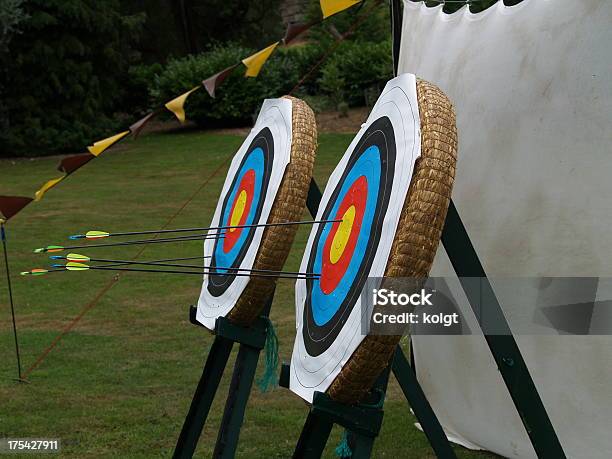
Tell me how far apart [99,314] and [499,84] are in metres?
4.66

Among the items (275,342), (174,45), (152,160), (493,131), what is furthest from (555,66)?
(174,45)

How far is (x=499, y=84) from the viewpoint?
389cm

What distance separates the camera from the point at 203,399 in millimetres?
3854

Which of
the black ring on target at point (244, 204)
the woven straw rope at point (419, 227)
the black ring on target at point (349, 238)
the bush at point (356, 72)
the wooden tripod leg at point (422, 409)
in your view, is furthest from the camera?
the bush at point (356, 72)

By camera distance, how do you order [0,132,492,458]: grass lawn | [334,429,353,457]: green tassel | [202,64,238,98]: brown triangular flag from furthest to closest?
[0,132,492,458]: grass lawn
[202,64,238,98]: brown triangular flag
[334,429,353,457]: green tassel

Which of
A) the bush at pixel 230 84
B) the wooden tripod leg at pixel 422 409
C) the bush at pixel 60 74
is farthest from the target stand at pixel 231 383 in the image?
the bush at pixel 60 74

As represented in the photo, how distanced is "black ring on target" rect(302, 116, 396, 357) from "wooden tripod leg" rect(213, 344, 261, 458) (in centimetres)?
46

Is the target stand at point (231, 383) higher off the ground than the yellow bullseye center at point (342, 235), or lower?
lower

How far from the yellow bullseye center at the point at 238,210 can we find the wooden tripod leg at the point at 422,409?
1205 mm

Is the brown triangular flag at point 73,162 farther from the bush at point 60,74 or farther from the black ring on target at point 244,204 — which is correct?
the bush at point 60,74

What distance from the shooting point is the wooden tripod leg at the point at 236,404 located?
3445mm

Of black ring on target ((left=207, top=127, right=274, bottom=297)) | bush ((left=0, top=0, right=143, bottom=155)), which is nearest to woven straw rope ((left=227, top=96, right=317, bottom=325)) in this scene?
black ring on target ((left=207, top=127, right=274, bottom=297))

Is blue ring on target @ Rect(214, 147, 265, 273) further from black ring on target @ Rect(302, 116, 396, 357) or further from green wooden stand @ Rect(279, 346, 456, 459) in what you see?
green wooden stand @ Rect(279, 346, 456, 459)

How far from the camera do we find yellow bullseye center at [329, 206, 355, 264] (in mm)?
3018
